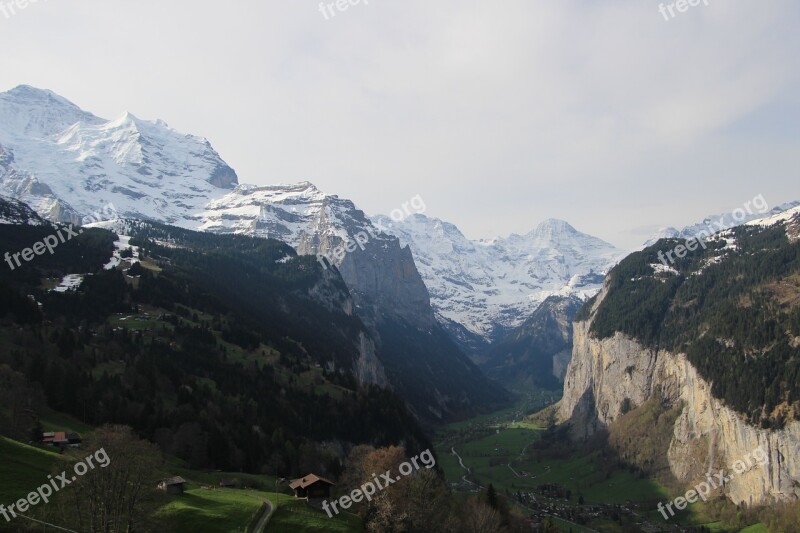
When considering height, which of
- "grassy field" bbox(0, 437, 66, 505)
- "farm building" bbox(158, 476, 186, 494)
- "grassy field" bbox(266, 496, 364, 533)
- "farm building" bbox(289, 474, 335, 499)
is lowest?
"grassy field" bbox(266, 496, 364, 533)

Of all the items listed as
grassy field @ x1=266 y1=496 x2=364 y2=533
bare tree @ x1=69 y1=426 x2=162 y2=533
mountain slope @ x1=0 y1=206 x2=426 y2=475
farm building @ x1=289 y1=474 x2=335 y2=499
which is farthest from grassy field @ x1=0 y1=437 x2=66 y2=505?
mountain slope @ x1=0 y1=206 x2=426 y2=475

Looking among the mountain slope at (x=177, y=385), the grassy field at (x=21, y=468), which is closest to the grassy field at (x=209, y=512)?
the grassy field at (x=21, y=468)

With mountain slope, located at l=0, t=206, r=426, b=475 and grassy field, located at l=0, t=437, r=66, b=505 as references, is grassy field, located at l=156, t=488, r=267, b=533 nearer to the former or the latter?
grassy field, located at l=0, t=437, r=66, b=505

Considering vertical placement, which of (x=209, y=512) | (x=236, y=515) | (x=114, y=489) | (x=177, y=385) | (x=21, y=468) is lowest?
(x=236, y=515)

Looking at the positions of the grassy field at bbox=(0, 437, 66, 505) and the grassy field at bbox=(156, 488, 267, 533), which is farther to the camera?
the grassy field at bbox=(156, 488, 267, 533)

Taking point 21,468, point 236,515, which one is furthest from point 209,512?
point 21,468

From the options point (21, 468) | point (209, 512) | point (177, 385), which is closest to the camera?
point (21, 468)

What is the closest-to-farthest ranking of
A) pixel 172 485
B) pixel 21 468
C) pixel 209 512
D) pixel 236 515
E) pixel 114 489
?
pixel 114 489, pixel 21 468, pixel 209 512, pixel 236 515, pixel 172 485

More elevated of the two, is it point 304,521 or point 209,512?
point 209,512

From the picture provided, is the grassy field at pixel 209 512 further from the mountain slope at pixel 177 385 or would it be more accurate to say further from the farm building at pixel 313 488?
the mountain slope at pixel 177 385

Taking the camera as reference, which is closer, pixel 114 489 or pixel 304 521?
pixel 114 489

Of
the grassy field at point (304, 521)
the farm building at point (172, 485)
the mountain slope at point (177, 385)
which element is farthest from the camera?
the mountain slope at point (177, 385)

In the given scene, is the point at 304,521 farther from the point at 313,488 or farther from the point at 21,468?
the point at 21,468

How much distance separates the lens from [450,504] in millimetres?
104812
